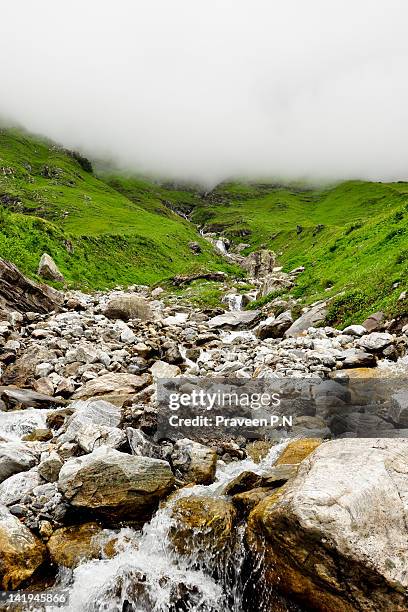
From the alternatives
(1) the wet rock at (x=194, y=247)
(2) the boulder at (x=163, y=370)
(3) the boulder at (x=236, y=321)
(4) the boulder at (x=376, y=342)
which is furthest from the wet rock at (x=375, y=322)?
(1) the wet rock at (x=194, y=247)

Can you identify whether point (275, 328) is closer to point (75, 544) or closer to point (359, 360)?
point (359, 360)

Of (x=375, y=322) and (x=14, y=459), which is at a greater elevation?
(x=375, y=322)

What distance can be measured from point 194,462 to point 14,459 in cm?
461

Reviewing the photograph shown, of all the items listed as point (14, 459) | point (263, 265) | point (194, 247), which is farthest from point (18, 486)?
point (194, 247)

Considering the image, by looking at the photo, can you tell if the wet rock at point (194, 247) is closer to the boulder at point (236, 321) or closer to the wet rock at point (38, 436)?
the boulder at point (236, 321)

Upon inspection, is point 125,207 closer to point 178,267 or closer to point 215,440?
point 178,267

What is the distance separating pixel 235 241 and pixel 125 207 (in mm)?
41865

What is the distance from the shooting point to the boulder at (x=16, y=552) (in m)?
7.90

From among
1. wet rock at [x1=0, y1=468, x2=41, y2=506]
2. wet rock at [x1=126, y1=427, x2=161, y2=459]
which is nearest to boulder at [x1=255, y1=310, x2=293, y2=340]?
wet rock at [x1=126, y1=427, x2=161, y2=459]

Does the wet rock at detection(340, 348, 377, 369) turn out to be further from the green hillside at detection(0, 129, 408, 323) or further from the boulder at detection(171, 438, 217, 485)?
the boulder at detection(171, 438, 217, 485)

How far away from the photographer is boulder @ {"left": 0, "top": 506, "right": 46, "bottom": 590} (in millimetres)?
7902

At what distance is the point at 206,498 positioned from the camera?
9695 mm

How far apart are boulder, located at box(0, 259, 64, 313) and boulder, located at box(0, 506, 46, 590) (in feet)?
64.1

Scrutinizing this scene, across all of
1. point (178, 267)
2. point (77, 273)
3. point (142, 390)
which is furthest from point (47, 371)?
point (178, 267)
